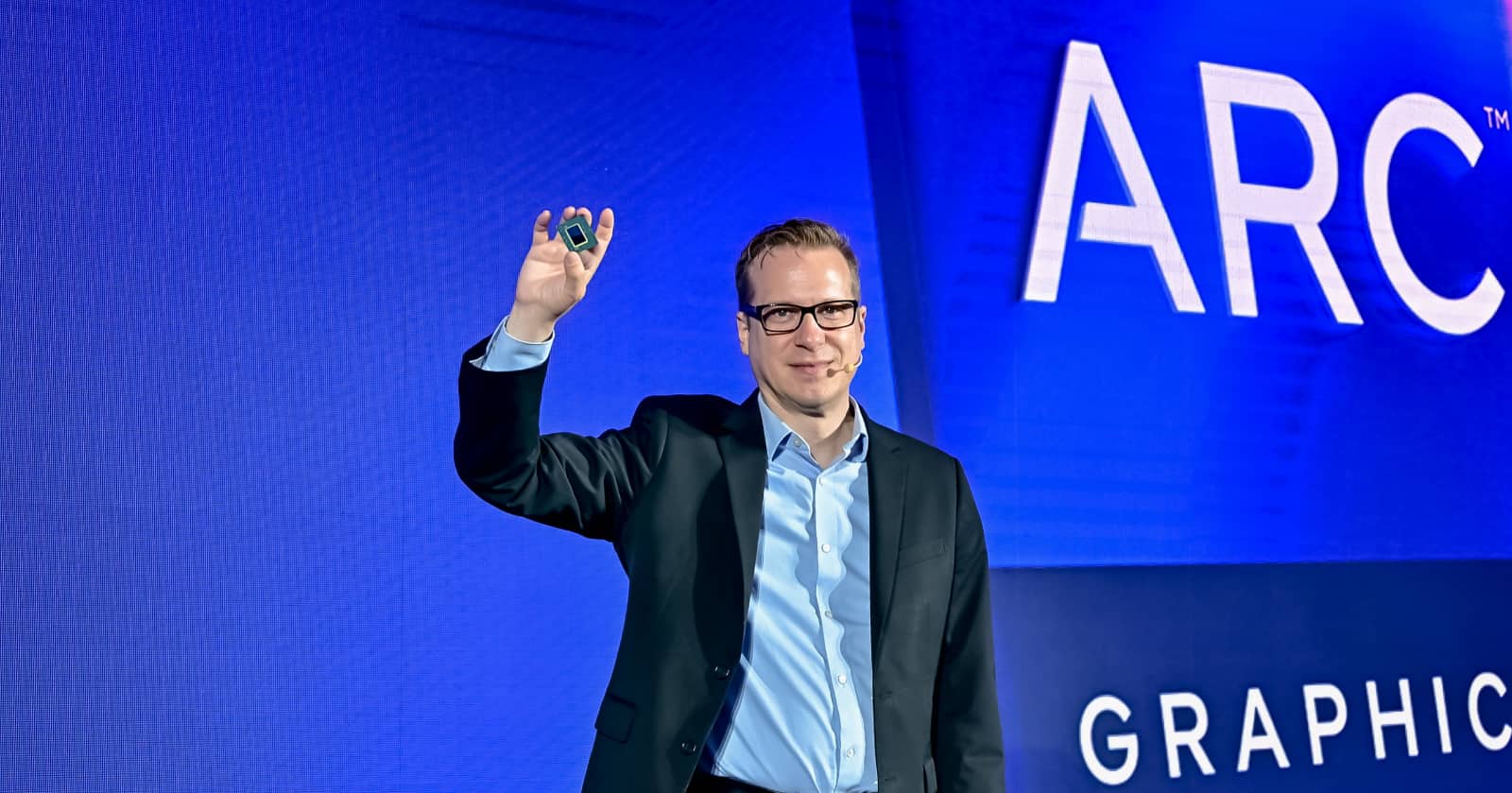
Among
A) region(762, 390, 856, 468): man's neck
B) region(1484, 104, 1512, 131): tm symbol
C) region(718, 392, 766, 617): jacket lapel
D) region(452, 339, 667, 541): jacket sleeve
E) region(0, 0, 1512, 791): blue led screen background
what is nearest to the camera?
region(452, 339, 667, 541): jacket sleeve

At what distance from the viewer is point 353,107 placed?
288 cm

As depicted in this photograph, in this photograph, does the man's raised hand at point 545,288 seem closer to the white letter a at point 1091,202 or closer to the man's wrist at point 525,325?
the man's wrist at point 525,325

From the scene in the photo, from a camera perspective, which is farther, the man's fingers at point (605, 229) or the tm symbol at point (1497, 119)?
the tm symbol at point (1497, 119)

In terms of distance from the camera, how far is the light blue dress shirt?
1808 millimetres

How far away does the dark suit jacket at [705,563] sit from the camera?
70.3 inches

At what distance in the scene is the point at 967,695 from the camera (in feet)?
6.46

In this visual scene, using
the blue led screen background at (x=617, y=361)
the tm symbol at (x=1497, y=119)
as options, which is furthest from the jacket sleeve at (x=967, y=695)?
the tm symbol at (x=1497, y=119)

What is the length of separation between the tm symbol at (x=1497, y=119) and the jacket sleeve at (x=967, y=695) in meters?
2.96

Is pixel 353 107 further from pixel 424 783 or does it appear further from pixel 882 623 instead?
pixel 882 623

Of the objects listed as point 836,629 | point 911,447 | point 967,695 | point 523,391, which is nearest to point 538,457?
point 523,391

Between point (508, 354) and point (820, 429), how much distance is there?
0.46 meters

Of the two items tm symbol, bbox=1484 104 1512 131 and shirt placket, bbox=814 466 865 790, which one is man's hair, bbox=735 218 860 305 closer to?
shirt placket, bbox=814 466 865 790

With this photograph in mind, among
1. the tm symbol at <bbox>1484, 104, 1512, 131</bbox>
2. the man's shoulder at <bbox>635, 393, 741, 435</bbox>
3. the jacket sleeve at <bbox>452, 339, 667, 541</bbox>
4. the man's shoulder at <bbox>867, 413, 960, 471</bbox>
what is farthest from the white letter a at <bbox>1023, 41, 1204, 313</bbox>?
the jacket sleeve at <bbox>452, 339, 667, 541</bbox>

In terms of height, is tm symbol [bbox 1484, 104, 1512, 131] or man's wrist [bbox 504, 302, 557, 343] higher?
tm symbol [bbox 1484, 104, 1512, 131]
